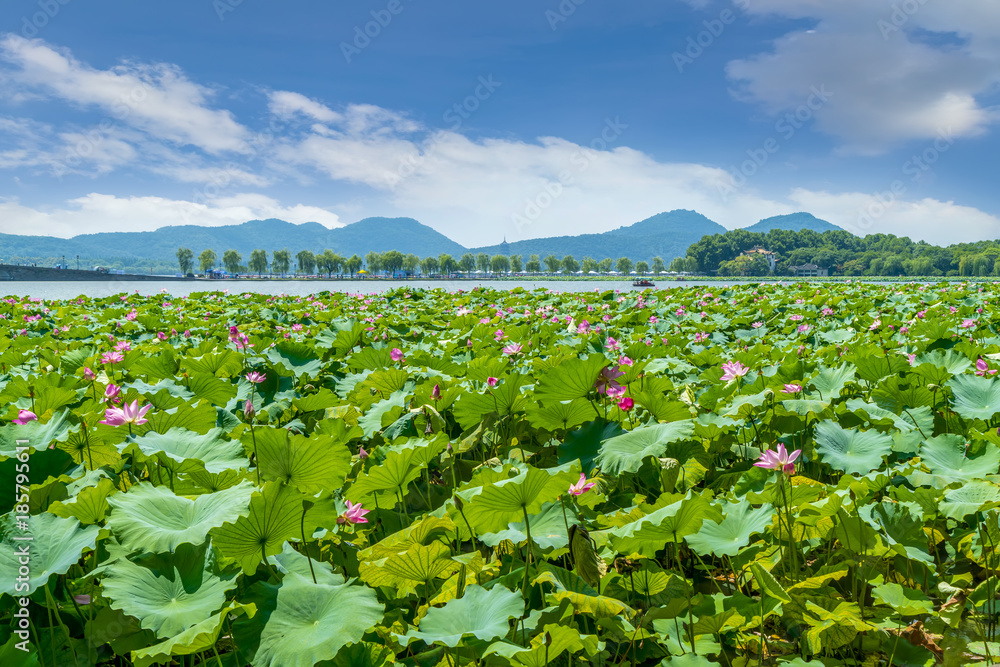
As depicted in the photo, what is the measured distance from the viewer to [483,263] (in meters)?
116

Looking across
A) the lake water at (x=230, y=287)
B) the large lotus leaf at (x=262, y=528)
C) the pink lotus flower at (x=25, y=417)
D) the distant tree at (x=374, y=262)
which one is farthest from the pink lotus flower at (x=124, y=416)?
the distant tree at (x=374, y=262)

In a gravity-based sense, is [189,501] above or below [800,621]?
above

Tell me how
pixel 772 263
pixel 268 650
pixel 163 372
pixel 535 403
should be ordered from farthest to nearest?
pixel 772 263 < pixel 163 372 < pixel 535 403 < pixel 268 650

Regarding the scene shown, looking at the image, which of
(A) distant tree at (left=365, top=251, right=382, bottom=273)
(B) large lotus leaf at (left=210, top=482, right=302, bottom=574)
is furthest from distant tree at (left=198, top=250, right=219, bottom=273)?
(B) large lotus leaf at (left=210, top=482, right=302, bottom=574)

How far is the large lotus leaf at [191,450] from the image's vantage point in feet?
5.15

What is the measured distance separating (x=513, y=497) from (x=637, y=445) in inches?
24.6

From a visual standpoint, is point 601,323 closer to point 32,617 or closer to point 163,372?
point 163,372

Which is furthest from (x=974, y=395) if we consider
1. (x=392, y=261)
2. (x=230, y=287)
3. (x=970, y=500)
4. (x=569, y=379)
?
(x=392, y=261)

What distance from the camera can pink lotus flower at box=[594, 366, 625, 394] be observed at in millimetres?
2016

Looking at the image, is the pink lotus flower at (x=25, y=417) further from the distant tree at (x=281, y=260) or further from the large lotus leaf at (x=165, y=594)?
the distant tree at (x=281, y=260)

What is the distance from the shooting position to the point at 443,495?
76.7 inches

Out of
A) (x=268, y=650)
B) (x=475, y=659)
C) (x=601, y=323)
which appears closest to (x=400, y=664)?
(x=475, y=659)

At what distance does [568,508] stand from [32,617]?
131cm
